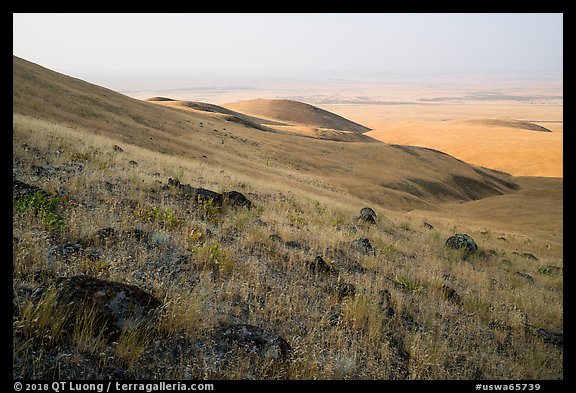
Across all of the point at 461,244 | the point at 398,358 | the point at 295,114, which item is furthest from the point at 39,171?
the point at 295,114

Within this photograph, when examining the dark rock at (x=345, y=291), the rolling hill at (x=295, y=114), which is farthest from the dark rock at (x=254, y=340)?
the rolling hill at (x=295, y=114)

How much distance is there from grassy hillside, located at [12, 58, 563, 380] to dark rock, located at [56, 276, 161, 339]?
0.02 m

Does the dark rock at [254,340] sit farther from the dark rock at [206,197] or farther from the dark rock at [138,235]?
the dark rock at [206,197]

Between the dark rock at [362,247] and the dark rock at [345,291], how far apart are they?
297cm

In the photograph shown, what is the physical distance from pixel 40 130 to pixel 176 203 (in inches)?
310

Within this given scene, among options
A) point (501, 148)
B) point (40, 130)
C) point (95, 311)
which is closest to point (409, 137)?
point (501, 148)

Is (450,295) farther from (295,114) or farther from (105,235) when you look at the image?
(295,114)

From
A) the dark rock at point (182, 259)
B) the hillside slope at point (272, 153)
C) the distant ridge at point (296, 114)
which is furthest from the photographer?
the distant ridge at point (296, 114)

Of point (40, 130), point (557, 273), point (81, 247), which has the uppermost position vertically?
point (40, 130)

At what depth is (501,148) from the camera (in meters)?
72.5

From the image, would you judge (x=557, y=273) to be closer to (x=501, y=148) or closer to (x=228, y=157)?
(x=228, y=157)

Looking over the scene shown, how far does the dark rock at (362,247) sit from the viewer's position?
9.32m

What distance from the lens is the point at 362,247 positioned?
9484 mm

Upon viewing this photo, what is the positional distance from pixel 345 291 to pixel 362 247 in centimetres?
349
